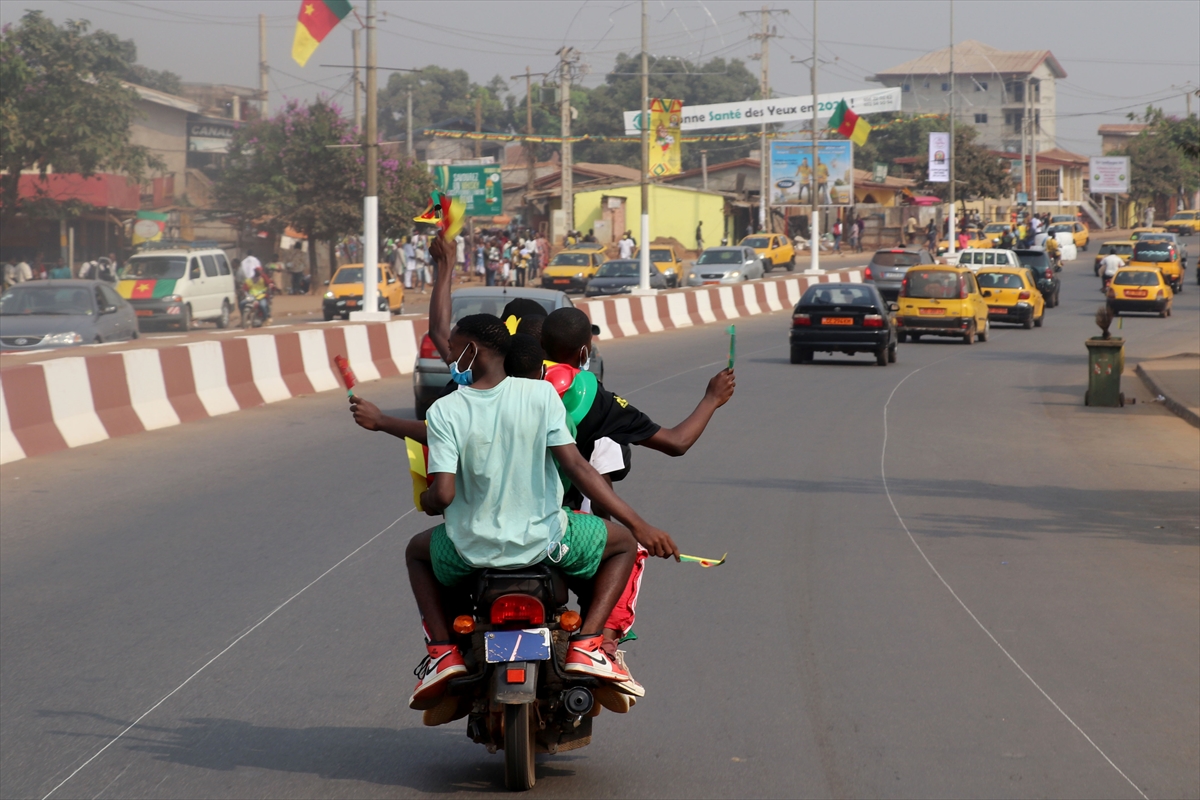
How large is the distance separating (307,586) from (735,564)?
260 cm

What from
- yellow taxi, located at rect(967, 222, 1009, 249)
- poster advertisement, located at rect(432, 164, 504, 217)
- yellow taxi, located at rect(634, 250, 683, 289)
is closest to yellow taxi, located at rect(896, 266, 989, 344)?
yellow taxi, located at rect(634, 250, 683, 289)

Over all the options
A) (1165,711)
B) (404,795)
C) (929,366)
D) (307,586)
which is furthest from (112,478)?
(929,366)

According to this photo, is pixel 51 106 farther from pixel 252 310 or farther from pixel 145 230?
pixel 252 310

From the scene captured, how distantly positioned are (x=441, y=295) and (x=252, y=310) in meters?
27.7

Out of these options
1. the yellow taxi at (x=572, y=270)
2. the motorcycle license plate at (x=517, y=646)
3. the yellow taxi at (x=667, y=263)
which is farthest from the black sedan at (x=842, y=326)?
the yellow taxi at (x=667, y=263)

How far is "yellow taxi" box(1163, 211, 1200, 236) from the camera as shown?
87.9 m

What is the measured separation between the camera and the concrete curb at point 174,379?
1294 centimetres

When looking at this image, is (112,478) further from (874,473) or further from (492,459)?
(492,459)

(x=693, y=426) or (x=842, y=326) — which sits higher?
(x=842, y=326)

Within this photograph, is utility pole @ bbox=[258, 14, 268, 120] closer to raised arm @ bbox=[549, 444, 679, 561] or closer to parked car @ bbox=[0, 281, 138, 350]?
parked car @ bbox=[0, 281, 138, 350]

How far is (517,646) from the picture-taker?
4.26 metres

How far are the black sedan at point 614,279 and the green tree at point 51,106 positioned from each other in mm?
14780

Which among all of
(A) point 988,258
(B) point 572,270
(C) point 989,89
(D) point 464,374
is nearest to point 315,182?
(B) point 572,270

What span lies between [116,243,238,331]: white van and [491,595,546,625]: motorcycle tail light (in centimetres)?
2737
